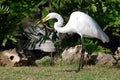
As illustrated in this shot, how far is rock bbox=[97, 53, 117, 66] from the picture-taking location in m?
12.8

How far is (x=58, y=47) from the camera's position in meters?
14.3

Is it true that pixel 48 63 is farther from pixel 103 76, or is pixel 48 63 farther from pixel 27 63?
pixel 103 76

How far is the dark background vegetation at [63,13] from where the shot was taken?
1383 centimetres

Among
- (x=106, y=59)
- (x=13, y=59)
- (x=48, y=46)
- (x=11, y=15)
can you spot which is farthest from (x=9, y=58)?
(x=106, y=59)

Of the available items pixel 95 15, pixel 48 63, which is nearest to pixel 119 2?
pixel 95 15

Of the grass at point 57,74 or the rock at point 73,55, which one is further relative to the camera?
the rock at point 73,55

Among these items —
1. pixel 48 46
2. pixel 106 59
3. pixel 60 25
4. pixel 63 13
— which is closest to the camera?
pixel 60 25

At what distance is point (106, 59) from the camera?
12891mm

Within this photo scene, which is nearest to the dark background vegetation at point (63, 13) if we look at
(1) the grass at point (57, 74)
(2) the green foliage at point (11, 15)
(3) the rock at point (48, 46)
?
(2) the green foliage at point (11, 15)

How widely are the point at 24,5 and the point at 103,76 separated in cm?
506

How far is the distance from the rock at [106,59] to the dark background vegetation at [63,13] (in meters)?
0.67

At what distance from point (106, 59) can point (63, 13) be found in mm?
2238

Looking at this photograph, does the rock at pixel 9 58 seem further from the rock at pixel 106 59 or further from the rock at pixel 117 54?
the rock at pixel 117 54

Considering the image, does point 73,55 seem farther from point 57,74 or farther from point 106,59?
point 57,74
